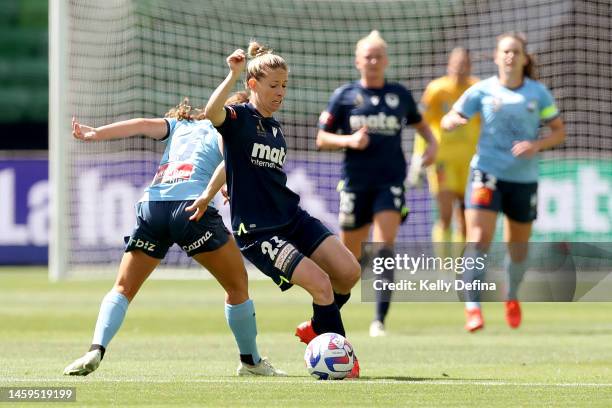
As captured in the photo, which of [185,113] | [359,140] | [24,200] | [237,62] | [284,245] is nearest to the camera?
[237,62]

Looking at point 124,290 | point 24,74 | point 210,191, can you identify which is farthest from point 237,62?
point 24,74

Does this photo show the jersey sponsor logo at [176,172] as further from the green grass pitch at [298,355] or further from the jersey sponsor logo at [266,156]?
the green grass pitch at [298,355]

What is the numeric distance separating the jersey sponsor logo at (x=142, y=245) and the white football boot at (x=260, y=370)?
904mm

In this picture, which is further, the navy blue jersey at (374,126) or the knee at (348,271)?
the navy blue jersey at (374,126)

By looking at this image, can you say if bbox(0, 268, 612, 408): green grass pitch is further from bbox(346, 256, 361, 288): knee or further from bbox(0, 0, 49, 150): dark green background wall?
bbox(0, 0, 49, 150): dark green background wall

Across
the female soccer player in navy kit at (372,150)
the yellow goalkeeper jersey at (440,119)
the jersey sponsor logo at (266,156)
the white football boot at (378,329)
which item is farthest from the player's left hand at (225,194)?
the yellow goalkeeper jersey at (440,119)

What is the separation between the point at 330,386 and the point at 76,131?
→ 204 centimetres

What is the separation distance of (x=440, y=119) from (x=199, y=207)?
24.1ft

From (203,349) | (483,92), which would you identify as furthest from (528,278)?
(203,349)

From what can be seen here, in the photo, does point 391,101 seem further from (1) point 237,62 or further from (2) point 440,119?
(1) point 237,62

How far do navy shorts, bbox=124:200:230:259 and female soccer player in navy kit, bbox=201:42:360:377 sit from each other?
0.69 ft

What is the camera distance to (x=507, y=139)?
11.8 m

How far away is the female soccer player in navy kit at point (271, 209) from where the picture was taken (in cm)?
788

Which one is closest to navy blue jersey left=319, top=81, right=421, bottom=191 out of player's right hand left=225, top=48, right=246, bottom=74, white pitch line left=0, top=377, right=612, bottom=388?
white pitch line left=0, top=377, right=612, bottom=388
